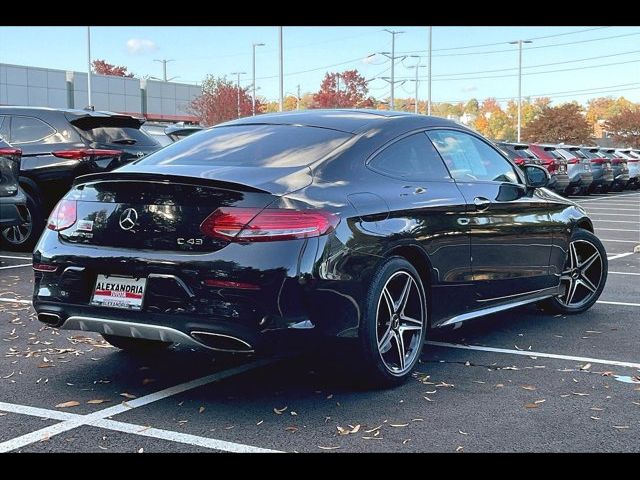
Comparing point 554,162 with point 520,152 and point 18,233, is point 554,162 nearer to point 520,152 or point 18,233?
point 520,152

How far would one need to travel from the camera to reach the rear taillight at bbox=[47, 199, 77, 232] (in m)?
4.85

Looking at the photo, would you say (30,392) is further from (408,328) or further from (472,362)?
(472,362)

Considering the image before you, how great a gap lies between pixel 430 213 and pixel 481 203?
726 mm

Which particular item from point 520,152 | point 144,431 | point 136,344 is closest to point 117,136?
point 136,344

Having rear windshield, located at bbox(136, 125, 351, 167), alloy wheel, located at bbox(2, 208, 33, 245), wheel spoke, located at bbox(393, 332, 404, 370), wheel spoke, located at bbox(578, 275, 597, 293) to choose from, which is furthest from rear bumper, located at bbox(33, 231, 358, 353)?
alloy wheel, located at bbox(2, 208, 33, 245)

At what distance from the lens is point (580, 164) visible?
2672 cm

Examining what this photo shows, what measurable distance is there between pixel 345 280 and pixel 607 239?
1093cm

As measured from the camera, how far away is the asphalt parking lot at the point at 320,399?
13.1ft

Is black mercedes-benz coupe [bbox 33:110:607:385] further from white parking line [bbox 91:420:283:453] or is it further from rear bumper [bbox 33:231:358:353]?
white parking line [bbox 91:420:283:453]

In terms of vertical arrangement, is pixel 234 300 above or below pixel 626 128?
below

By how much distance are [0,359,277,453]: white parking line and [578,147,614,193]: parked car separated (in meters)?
24.3

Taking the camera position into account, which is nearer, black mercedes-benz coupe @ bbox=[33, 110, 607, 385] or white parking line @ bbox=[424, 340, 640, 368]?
black mercedes-benz coupe @ bbox=[33, 110, 607, 385]
